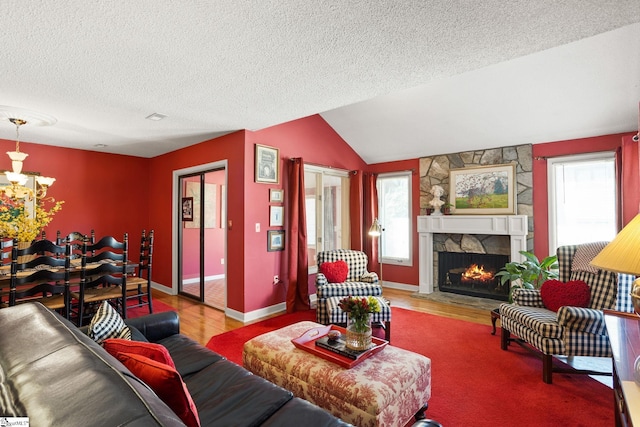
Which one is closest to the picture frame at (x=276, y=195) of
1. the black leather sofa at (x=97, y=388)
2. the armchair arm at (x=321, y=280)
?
the armchair arm at (x=321, y=280)

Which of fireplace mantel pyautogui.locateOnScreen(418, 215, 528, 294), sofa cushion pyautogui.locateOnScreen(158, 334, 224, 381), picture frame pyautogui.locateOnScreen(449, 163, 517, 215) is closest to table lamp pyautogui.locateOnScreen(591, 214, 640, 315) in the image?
sofa cushion pyautogui.locateOnScreen(158, 334, 224, 381)

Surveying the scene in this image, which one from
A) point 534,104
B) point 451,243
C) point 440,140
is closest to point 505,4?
point 534,104

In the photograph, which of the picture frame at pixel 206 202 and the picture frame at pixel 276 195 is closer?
the picture frame at pixel 276 195

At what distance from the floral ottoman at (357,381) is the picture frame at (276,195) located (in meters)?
2.35

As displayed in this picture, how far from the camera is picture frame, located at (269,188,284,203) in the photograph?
431 cm

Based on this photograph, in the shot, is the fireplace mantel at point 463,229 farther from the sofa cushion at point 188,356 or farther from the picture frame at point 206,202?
the sofa cushion at point 188,356

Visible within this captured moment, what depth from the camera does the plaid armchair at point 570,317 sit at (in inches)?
93.9

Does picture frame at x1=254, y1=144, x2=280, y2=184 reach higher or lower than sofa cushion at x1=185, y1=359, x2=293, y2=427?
higher

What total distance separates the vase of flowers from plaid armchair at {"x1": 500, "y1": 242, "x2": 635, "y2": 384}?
→ 1.51m

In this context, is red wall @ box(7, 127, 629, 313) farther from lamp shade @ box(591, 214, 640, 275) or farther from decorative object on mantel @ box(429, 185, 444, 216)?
lamp shade @ box(591, 214, 640, 275)

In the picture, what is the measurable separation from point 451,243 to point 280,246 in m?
Result: 2.84

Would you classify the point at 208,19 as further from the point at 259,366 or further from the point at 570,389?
the point at 570,389

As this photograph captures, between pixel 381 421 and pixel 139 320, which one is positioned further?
pixel 139 320

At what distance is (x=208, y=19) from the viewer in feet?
5.82
